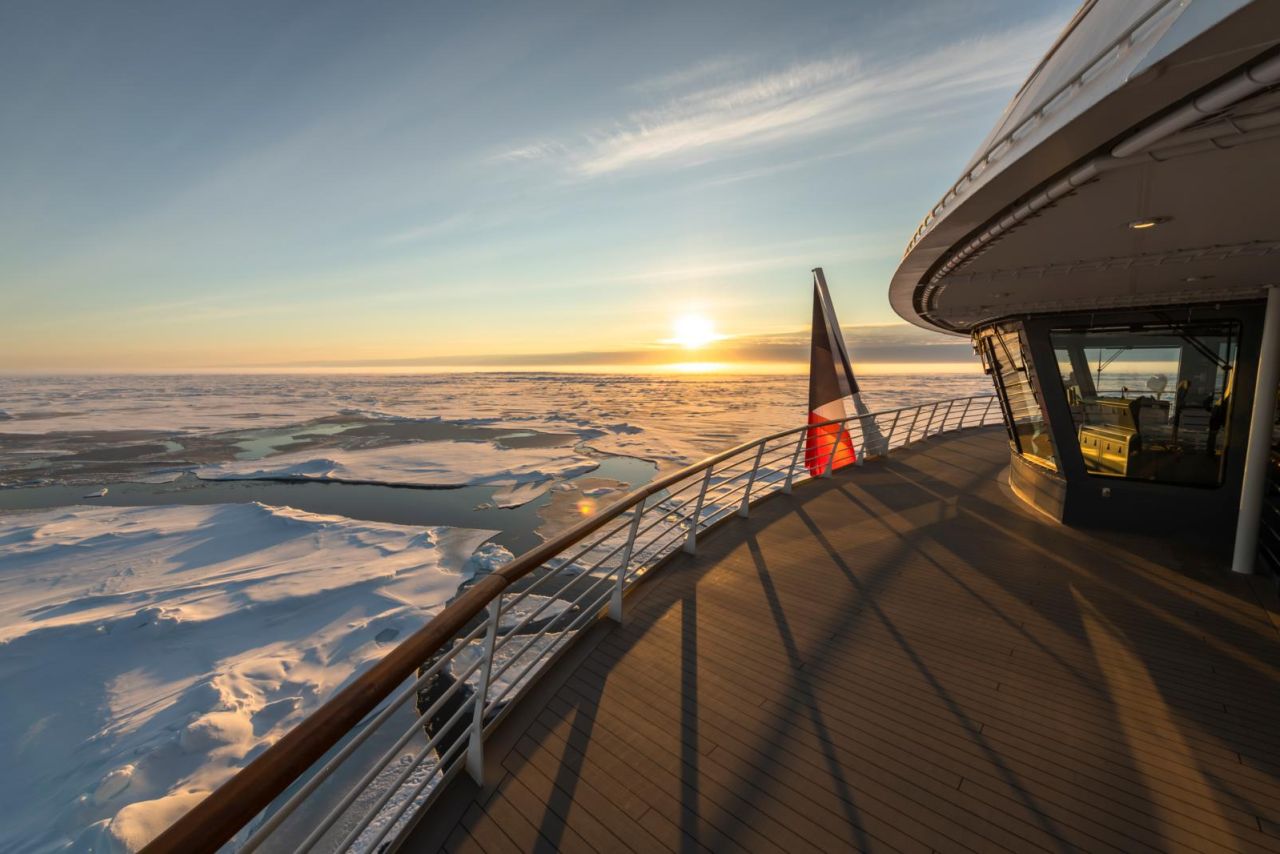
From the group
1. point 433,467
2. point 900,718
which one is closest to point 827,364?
point 900,718

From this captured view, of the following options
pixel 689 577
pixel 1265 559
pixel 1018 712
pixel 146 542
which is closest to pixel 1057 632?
pixel 1018 712

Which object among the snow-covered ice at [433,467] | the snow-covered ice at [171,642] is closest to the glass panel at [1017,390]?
the snow-covered ice at [171,642]

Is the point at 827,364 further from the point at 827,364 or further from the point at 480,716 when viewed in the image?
the point at 480,716

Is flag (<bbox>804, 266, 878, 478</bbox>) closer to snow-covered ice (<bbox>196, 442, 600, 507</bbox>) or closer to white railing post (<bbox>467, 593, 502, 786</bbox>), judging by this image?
white railing post (<bbox>467, 593, 502, 786</bbox>)

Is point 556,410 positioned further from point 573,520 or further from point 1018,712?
point 1018,712

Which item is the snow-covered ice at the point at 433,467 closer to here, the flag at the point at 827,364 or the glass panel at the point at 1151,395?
the flag at the point at 827,364
